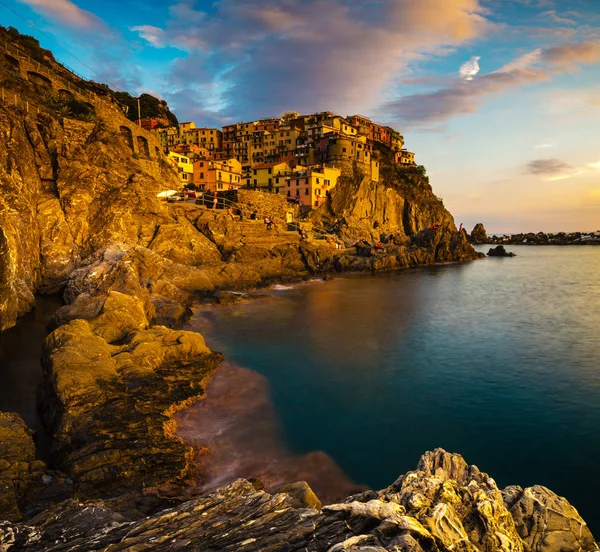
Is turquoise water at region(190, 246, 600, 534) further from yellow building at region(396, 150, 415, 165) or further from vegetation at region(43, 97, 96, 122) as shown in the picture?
yellow building at region(396, 150, 415, 165)

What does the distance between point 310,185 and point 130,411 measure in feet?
267

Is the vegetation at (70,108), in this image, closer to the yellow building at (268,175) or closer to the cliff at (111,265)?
the cliff at (111,265)

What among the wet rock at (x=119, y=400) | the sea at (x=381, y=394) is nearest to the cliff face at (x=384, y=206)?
the sea at (x=381, y=394)

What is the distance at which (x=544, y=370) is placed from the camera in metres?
23.4

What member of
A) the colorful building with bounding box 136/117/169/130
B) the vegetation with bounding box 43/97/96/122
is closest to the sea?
the vegetation with bounding box 43/97/96/122

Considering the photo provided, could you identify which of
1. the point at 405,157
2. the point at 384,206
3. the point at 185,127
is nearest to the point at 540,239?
the point at 405,157

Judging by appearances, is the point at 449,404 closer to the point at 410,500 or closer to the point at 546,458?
the point at 546,458

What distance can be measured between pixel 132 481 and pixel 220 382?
26.7 ft

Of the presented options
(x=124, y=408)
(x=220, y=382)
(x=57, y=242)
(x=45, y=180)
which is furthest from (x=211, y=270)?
(x=124, y=408)

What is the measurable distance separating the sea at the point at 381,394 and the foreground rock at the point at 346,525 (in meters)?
4.92

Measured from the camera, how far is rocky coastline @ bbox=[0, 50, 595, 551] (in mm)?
6547

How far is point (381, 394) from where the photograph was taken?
19734mm

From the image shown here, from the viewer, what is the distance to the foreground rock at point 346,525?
6020 mm

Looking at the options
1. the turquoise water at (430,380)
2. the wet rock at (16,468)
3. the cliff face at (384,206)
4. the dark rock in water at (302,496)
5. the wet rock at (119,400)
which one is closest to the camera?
the dark rock in water at (302,496)
